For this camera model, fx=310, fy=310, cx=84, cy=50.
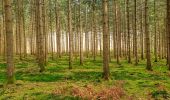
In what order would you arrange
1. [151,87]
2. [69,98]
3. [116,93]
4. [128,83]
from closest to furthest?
1. [69,98]
2. [116,93]
3. [151,87]
4. [128,83]

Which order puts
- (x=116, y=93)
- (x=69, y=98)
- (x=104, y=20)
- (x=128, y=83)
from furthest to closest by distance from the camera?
(x=104, y=20) < (x=128, y=83) < (x=116, y=93) < (x=69, y=98)

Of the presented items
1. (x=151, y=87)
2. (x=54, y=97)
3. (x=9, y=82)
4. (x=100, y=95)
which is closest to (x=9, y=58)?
(x=9, y=82)

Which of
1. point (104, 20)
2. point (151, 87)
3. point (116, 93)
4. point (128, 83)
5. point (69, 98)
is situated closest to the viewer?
point (69, 98)

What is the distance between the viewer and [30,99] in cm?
1303

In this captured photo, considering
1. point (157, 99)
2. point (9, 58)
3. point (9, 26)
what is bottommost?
point (157, 99)

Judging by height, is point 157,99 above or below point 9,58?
below

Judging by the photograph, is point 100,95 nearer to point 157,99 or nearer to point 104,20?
point 157,99

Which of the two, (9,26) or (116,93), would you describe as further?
(9,26)

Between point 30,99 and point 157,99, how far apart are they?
541 cm

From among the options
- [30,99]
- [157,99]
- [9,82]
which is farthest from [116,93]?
[9,82]

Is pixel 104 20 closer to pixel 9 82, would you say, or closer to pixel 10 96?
pixel 9 82

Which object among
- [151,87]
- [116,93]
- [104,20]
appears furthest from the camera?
[104,20]

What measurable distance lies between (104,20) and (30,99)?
26.4 ft

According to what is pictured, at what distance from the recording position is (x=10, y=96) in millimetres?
13594
